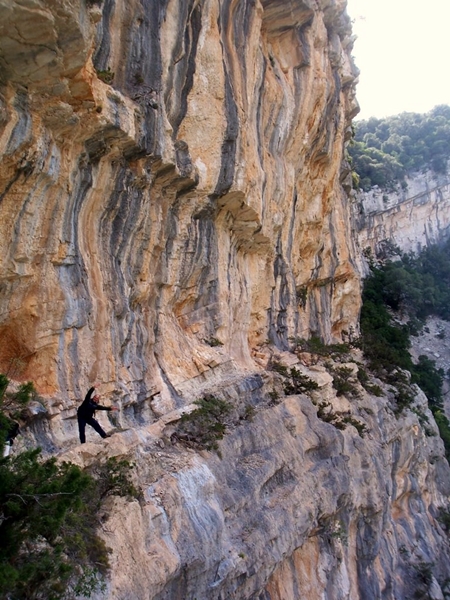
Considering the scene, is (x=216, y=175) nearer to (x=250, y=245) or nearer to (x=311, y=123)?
(x=250, y=245)

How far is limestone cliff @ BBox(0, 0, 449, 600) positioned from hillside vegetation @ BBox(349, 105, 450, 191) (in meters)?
28.7

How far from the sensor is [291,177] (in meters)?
16.5

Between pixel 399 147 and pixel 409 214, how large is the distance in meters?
9.05

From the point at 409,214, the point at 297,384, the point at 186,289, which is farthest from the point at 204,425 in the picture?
the point at 409,214

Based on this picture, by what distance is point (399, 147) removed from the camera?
51.8 metres

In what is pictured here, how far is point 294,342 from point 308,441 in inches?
275

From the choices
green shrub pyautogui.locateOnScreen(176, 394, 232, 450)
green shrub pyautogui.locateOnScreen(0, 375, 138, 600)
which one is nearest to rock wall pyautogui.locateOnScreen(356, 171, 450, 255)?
green shrub pyautogui.locateOnScreen(176, 394, 232, 450)

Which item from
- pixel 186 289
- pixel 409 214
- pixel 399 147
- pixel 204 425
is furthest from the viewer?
pixel 399 147

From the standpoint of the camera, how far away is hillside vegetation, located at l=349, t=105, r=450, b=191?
1806 inches

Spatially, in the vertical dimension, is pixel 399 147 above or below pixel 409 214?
above

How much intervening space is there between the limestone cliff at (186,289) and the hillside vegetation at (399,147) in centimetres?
2874

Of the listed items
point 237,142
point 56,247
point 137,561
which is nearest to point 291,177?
point 237,142

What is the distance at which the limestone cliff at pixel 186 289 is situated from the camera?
267 inches

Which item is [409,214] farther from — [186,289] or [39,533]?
[39,533]
